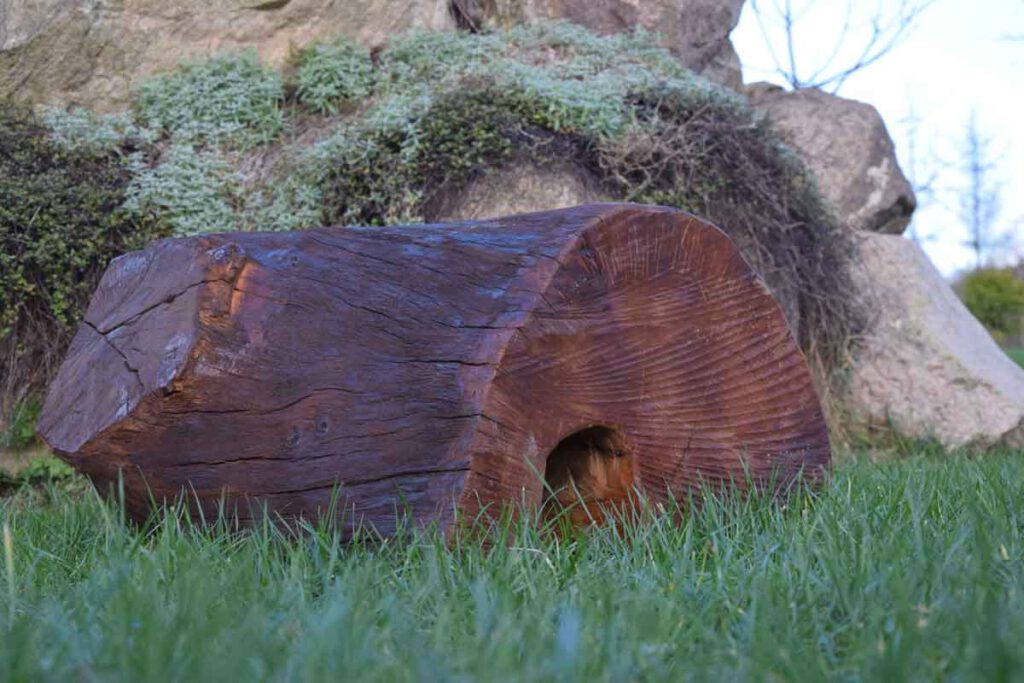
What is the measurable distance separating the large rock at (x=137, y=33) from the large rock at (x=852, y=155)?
275 centimetres

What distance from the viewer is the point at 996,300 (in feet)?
55.2

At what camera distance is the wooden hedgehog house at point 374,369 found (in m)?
2.11

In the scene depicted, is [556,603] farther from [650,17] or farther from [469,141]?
[650,17]

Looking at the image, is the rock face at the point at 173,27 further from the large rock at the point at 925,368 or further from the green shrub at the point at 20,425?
the large rock at the point at 925,368

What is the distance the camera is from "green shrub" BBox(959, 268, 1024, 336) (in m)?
16.8

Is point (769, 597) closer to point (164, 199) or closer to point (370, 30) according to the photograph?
point (164, 199)

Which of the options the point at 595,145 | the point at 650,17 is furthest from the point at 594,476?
the point at 650,17

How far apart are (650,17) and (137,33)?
345cm

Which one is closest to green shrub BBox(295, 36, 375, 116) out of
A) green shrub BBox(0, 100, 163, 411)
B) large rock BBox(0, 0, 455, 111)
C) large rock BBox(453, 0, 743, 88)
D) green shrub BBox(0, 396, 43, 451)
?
large rock BBox(0, 0, 455, 111)

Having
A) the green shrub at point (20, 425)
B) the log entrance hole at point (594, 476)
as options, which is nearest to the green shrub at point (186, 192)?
the green shrub at point (20, 425)

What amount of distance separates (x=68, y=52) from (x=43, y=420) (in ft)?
11.9

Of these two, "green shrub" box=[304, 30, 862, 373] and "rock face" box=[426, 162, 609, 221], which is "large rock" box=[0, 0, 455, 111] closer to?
"green shrub" box=[304, 30, 862, 373]

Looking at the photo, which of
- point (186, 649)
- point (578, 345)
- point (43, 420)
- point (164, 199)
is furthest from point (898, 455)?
point (186, 649)

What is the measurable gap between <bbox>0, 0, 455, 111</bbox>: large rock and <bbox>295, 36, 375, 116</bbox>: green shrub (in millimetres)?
268
